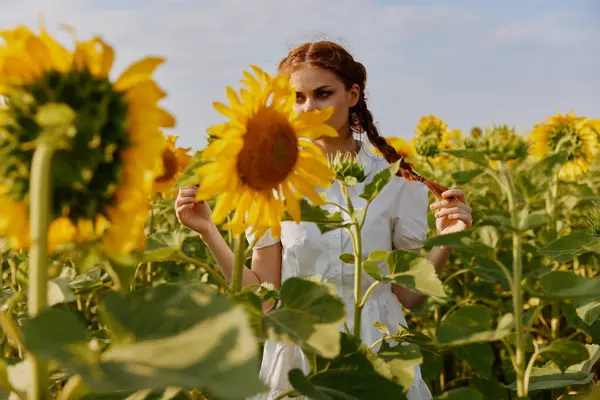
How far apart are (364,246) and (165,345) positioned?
1.27 meters

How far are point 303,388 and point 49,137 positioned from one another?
361mm

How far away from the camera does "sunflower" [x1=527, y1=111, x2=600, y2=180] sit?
2.61m

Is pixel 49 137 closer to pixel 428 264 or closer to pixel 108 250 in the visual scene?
pixel 108 250

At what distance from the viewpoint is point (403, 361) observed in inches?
30.6

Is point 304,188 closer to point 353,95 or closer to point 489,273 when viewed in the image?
point 489,273

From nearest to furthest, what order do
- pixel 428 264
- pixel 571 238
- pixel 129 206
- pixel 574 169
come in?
pixel 129 206 → pixel 428 264 → pixel 571 238 → pixel 574 169


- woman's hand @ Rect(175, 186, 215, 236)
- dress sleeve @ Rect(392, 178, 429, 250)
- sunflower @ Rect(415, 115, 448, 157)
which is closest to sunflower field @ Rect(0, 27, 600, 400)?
woman's hand @ Rect(175, 186, 215, 236)

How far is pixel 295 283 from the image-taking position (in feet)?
2.28

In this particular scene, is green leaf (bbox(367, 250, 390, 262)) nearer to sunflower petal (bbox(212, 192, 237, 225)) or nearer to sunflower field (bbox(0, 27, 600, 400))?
sunflower field (bbox(0, 27, 600, 400))

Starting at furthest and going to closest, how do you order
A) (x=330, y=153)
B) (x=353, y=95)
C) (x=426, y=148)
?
1. (x=426, y=148)
2. (x=353, y=95)
3. (x=330, y=153)

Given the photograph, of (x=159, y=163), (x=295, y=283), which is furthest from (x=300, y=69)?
(x=159, y=163)

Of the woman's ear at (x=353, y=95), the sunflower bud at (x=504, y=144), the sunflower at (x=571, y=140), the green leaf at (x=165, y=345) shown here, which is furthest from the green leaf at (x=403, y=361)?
the sunflower at (x=571, y=140)

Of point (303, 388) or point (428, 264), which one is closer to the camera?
point (303, 388)

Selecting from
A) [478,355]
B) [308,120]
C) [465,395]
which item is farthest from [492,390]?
[308,120]
